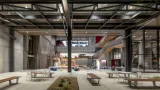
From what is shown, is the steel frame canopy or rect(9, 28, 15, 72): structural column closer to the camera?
the steel frame canopy

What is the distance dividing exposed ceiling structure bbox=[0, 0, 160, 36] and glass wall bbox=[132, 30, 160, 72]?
2.64 meters

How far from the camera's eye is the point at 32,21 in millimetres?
20031

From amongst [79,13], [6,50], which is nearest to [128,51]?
[79,13]

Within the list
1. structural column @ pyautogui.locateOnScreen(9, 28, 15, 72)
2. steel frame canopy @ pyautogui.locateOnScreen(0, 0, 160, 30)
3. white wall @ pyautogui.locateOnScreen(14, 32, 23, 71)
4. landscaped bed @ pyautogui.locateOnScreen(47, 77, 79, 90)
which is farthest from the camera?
white wall @ pyautogui.locateOnScreen(14, 32, 23, 71)

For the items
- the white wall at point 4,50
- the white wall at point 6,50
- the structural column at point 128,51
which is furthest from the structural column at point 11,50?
the structural column at point 128,51

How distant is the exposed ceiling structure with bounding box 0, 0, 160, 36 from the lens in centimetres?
1254

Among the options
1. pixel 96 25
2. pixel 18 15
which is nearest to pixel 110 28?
pixel 96 25

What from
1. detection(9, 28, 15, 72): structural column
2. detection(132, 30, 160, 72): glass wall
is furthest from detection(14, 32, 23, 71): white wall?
detection(132, 30, 160, 72): glass wall

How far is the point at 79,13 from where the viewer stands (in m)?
17.0

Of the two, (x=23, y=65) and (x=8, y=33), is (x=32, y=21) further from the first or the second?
(x=23, y=65)

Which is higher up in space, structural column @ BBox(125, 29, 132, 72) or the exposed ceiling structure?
the exposed ceiling structure

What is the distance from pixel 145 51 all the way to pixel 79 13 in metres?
10.9

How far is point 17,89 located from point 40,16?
31.9 feet

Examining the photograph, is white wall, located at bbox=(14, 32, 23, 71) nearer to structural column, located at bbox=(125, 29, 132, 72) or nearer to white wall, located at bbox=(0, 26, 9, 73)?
white wall, located at bbox=(0, 26, 9, 73)
